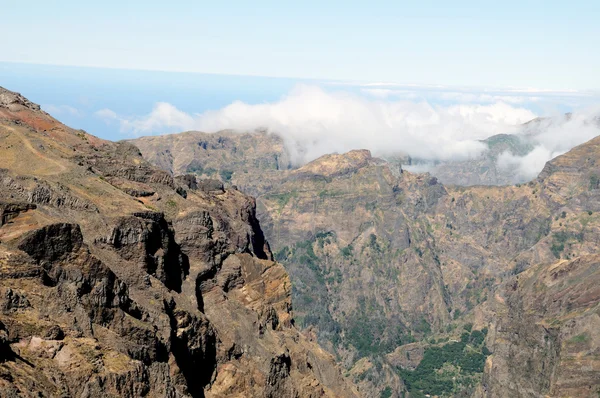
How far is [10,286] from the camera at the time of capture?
4162cm

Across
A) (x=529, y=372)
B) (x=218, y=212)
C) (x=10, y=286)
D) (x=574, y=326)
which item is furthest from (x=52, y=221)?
(x=529, y=372)

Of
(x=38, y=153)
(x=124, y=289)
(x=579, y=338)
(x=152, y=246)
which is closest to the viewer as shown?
(x=124, y=289)

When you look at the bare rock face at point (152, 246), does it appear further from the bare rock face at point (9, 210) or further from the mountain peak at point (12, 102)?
the mountain peak at point (12, 102)

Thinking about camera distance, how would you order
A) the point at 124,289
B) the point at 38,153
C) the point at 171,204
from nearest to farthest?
the point at 124,289
the point at 38,153
the point at 171,204

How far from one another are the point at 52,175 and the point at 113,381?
37614 millimetres

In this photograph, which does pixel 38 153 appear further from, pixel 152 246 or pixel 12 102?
pixel 12 102

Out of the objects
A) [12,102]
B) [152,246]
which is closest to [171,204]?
[152,246]

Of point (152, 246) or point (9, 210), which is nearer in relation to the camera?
point (9, 210)

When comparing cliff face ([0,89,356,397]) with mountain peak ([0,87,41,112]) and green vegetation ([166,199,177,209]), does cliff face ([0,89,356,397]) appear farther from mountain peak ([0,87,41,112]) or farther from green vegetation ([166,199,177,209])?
mountain peak ([0,87,41,112])

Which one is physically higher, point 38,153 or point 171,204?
point 38,153

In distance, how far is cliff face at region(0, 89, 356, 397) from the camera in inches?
1571

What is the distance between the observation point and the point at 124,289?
5269 centimetres

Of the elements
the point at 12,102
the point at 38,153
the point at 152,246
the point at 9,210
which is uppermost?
the point at 12,102

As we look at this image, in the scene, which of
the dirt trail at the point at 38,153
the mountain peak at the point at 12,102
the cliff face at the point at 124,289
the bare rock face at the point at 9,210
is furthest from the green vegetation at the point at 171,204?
the mountain peak at the point at 12,102
